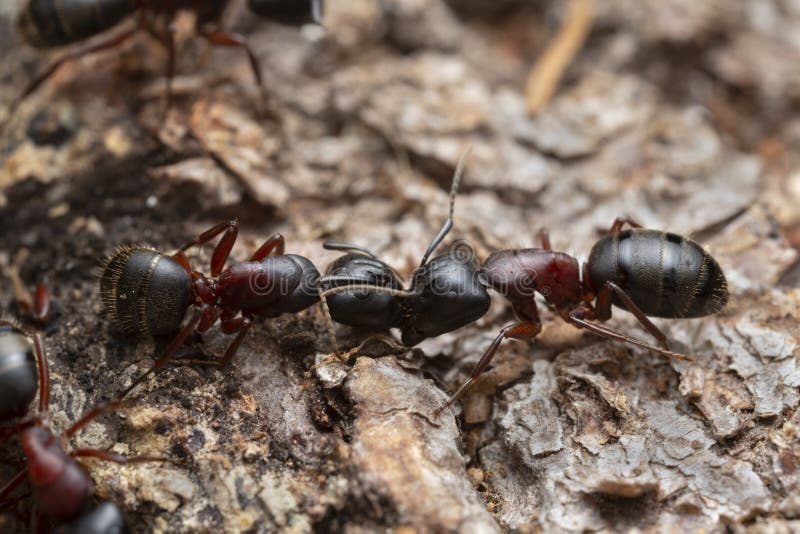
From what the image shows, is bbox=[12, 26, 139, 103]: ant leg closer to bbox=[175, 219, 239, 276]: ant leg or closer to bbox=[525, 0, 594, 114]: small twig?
bbox=[175, 219, 239, 276]: ant leg

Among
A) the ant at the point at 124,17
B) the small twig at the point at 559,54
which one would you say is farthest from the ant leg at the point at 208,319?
the small twig at the point at 559,54

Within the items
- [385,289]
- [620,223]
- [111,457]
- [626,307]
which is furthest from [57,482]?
[620,223]

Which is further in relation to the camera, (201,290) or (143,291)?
(201,290)

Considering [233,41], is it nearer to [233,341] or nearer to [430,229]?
[430,229]

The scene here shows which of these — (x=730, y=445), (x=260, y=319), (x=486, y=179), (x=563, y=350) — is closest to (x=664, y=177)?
(x=486, y=179)

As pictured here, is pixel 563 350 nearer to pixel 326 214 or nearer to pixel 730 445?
pixel 730 445

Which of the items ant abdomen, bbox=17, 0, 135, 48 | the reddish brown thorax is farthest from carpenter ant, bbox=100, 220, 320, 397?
ant abdomen, bbox=17, 0, 135, 48
